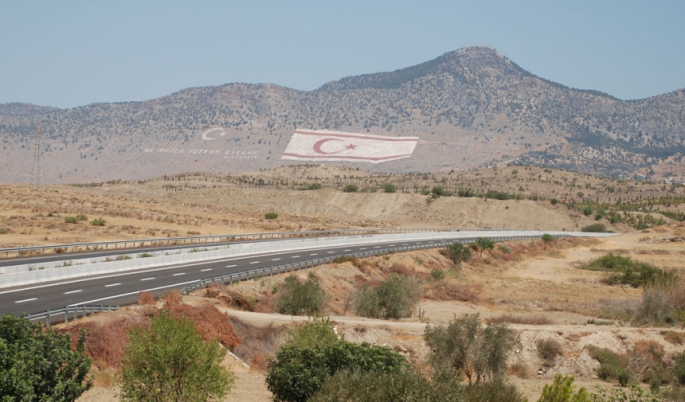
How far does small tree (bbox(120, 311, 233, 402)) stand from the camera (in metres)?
14.3

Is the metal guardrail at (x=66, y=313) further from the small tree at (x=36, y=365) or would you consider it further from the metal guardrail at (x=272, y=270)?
the small tree at (x=36, y=365)

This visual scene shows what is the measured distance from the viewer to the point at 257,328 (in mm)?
24672

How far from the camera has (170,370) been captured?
14547 mm

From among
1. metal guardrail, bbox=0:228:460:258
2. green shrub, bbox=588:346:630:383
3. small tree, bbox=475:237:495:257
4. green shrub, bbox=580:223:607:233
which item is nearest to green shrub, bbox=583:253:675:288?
small tree, bbox=475:237:495:257

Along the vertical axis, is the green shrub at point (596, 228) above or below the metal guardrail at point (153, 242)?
below

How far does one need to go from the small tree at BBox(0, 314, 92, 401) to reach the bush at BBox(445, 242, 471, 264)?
44.7 metres

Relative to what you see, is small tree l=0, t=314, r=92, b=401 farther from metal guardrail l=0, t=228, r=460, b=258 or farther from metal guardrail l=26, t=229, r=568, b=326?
metal guardrail l=0, t=228, r=460, b=258

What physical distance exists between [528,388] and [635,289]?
27.5 metres

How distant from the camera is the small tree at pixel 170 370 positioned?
565 inches

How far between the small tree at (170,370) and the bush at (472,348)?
8394 mm

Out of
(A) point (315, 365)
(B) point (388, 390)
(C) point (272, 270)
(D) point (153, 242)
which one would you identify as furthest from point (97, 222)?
(B) point (388, 390)

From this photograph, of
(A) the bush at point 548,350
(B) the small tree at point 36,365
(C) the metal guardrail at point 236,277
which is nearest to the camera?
(B) the small tree at point 36,365

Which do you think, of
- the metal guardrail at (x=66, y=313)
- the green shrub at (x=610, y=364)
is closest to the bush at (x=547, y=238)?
the green shrub at (x=610, y=364)

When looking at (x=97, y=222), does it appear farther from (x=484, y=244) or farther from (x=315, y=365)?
(x=315, y=365)
